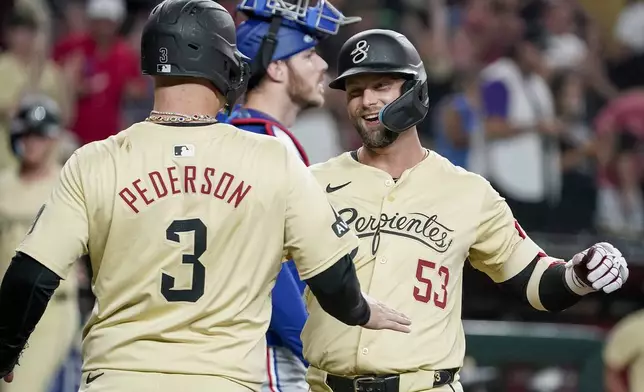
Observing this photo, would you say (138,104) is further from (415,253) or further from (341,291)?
(341,291)

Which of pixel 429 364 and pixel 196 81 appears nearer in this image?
pixel 196 81

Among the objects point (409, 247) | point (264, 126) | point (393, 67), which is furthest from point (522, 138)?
point (409, 247)

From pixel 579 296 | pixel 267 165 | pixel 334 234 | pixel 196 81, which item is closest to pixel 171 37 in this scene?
pixel 196 81

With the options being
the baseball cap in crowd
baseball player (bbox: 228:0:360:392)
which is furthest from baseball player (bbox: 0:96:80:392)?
baseball player (bbox: 228:0:360:392)

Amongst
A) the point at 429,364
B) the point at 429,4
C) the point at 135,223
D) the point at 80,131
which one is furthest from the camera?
the point at 429,4

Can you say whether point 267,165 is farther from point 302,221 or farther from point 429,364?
point 429,364

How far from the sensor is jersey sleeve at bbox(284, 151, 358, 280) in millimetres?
3617

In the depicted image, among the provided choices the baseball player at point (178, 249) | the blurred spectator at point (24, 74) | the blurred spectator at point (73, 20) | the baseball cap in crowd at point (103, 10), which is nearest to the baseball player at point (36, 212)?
the blurred spectator at point (24, 74)

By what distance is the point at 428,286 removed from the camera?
4.33 metres

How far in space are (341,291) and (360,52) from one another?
3.95 ft

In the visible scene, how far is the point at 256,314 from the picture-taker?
11.9ft

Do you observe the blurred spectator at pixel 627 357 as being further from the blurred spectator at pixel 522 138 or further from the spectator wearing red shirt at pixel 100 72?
the spectator wearing red shirt at pixel 100 72

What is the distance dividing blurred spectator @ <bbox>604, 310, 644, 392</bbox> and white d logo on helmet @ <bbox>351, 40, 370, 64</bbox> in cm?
407

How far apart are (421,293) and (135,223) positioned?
1.18 metres
